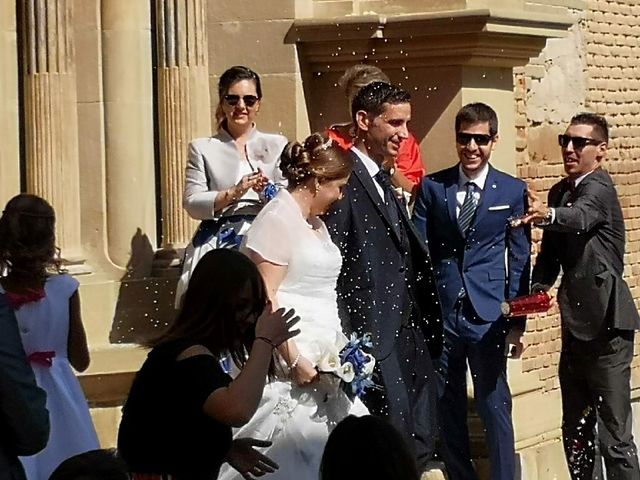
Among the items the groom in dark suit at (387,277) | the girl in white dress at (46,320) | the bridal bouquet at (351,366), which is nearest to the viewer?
the girl in white dress at (46,320)

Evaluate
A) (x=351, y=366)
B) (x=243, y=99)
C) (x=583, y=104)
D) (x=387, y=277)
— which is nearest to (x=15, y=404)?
(x=351, y=366)

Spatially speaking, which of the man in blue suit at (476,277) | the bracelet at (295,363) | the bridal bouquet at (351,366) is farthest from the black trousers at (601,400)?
the bracelet at (295,363)

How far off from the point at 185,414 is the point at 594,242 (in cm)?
471

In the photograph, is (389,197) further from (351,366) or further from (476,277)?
(351,366)

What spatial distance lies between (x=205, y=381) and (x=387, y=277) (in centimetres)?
307

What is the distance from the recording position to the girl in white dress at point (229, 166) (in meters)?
9.58

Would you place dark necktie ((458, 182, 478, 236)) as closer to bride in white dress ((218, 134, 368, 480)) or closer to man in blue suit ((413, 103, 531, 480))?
man in blue suit ((413, 103, 531, 480))

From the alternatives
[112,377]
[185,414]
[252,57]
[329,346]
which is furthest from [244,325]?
[252,57]

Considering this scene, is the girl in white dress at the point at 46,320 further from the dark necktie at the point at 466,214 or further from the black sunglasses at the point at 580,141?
the black sunglasses at the point at 580,141

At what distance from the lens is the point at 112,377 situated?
395 inches

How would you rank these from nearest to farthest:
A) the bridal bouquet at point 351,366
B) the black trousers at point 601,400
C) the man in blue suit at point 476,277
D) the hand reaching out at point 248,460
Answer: the hand reaching out at point 248,460 → the bridal bouquet at point 351,366 → the man in blue suit at point 476,277 → the black trousers at point 601,400

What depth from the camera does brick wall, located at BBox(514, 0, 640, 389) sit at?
12.4m

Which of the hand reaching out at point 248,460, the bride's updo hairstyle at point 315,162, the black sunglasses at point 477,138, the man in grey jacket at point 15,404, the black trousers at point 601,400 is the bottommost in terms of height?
the black trousers at point 601,400

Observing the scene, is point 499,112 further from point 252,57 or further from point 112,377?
point 112,377
